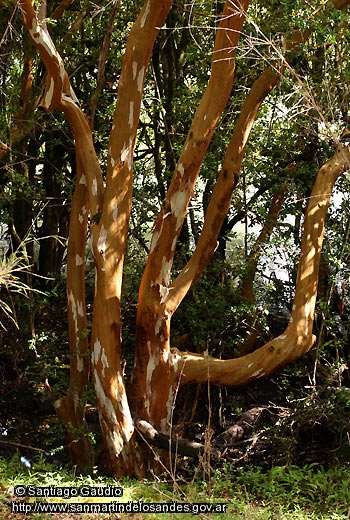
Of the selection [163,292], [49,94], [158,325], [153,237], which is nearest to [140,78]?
[49,94]

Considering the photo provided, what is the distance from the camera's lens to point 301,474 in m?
6.60

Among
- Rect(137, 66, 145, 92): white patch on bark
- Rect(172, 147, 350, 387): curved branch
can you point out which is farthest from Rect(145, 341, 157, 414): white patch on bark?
Rect(137, 66, 145, 92): white patch on bark

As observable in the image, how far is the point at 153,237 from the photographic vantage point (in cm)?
664

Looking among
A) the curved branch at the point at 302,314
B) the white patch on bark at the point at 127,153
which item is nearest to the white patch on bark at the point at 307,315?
the curved branch at the point at 302,314

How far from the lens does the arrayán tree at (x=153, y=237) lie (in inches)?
248

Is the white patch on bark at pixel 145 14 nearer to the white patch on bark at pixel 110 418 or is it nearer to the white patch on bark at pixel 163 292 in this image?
the white patch on bark at pixel 163 292

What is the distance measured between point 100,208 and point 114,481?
2.44 meters

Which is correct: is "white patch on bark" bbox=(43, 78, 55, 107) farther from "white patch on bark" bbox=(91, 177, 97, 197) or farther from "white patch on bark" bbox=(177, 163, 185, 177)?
"white patch on bark" bbox=(177, 163, 185, 177)

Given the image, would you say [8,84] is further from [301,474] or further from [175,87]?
[301,474]

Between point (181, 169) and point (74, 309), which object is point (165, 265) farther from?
point (74, 309)

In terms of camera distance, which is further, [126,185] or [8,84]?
[8,84]

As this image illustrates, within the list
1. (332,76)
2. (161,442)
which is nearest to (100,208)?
(161,442)

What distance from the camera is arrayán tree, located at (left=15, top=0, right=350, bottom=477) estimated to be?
6.30 metres

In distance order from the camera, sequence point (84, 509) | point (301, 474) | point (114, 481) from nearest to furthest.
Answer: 1. point (84, 509)
2. point (114, 481)
3. point (301, 474)
